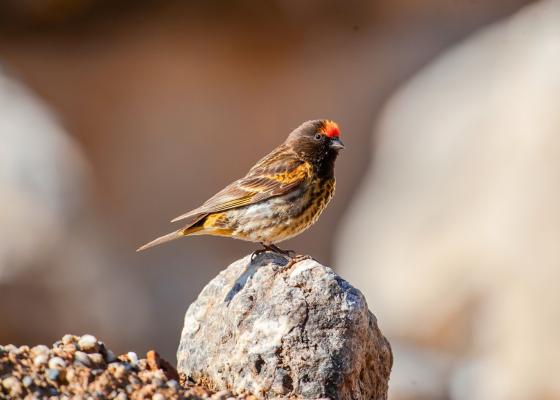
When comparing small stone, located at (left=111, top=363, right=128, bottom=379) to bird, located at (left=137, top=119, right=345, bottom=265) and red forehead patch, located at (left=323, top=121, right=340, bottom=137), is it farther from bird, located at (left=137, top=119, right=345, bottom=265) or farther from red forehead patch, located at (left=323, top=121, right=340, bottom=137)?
red forehead patch, located at (left=323, top=121, right=340, bottom=137)

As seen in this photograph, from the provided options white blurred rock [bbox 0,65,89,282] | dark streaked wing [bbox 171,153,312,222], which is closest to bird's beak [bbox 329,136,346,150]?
dark streaked wing [bbox 171,153,312,222]

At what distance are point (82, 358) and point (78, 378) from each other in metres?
0.20

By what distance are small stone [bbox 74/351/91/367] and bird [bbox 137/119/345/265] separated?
Answer: 1.63m

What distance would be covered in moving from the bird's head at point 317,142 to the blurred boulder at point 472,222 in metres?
5.27

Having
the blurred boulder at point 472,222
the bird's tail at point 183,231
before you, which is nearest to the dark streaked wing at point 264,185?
the bird's tail at point 183,231

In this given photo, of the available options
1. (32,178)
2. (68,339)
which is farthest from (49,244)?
(68,339)

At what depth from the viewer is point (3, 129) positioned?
1150cm

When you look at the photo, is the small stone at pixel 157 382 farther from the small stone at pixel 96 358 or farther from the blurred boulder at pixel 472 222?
the blurred boulder at pixel 472 222

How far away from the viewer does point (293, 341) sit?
11.8ft

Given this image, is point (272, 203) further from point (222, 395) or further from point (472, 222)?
point (472, 222)

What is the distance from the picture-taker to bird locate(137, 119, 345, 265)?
5156 millimetres

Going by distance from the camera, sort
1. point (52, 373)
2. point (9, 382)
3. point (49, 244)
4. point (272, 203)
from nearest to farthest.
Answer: point (9, 382)
point (52, 373)
point (272, 203)
point (49, 244)

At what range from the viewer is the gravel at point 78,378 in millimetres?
3119

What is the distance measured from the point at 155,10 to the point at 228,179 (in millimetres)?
4103
